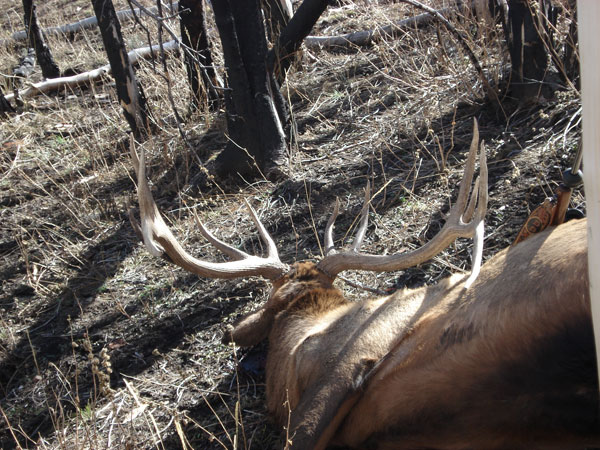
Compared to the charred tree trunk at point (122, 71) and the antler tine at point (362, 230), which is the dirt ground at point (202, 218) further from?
the antler tine at point (362, 230)

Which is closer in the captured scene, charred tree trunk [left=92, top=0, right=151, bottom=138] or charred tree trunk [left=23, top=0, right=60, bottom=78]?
charred tree trunk [left=92, top=0, right=151, bottom=138]

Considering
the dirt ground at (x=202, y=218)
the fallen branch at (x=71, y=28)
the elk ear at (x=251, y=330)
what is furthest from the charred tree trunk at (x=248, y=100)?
the fallen branch at (x=71, y=28)

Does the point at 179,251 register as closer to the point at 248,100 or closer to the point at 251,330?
the point at 251,330

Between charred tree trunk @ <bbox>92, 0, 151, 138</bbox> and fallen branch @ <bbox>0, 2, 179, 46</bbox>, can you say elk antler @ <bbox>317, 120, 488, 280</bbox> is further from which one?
fallen branch @ <bbox>0, 2, 179, 46</bbox>

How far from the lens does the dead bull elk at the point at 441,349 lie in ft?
8.42

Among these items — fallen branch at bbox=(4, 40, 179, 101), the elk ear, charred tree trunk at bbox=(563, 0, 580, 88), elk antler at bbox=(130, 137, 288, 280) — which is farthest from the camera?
fallen branch at bbox=(4, 40, 179, 101)

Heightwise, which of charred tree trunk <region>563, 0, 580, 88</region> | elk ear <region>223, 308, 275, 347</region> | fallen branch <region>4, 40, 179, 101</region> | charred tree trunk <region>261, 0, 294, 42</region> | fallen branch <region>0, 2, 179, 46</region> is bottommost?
elk ear <region>223, 308, 275, 347</region>

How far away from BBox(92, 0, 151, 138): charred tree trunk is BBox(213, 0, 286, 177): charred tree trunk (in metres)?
1.34

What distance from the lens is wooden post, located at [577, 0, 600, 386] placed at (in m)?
1.48

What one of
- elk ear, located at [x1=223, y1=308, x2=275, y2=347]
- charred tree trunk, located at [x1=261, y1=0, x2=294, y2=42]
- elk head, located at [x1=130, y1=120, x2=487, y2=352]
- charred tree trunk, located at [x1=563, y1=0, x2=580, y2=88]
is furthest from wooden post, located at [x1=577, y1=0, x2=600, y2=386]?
charred tree trunk, located at [x1=261, y1=0, x2=294, y2=42]

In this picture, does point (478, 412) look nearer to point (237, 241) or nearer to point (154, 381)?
point (154, 381)

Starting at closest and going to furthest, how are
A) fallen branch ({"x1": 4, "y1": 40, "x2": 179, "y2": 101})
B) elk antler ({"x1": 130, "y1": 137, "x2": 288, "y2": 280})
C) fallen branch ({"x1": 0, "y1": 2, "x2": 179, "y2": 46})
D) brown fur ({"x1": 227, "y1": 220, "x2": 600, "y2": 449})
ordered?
brown fur ({"x1": 227, "y1": 220, "x2": 600, "y2": 449}) < elk antler ({"x1": 130, "y1": 137, "x2": 288, "y2": 280}) < fallen branch ({"x1": 4, "y1": 40, "x2": 179, "y2": 101}) < fallen branch ({"x1": 0, "y1": 2, "x2": 179, "y2": 46})

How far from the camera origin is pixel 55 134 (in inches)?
323

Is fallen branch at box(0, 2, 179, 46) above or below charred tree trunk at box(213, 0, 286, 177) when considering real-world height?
above
